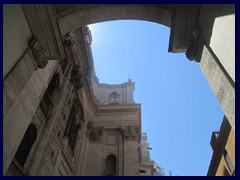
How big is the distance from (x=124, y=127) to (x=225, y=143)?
9.20 m

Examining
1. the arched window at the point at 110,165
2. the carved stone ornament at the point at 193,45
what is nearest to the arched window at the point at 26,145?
the carved stone ornament at the point at 193,45

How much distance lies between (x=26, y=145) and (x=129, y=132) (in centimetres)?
1072

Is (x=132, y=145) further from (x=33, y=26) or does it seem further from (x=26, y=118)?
(x=33, y=26)

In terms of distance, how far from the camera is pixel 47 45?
585 cm

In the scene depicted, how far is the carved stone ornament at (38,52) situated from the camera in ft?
18.1

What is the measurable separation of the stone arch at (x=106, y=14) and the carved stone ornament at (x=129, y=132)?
14724 mm

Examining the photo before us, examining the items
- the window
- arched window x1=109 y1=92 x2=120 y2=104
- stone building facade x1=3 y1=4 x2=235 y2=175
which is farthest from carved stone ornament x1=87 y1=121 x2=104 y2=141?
the window

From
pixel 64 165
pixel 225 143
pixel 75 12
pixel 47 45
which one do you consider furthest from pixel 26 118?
pixel 225 143

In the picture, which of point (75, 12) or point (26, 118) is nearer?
point (75, 12)

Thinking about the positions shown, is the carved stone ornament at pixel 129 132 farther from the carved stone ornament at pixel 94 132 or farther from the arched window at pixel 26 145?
the arched window at pixel 26 145

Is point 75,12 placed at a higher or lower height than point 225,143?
lower

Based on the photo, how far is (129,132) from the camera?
20234mm

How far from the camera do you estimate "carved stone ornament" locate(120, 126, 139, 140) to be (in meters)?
20.0

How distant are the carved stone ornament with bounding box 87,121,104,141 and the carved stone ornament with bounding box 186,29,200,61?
15.7m
